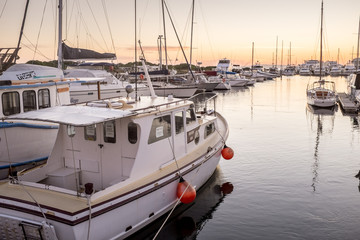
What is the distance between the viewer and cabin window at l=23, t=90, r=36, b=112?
1310 centimetres

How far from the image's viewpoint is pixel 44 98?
547 inches

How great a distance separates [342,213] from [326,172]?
4085 mm

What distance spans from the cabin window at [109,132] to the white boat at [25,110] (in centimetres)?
454

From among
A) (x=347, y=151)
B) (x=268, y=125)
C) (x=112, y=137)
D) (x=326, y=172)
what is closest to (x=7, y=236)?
(x=112, y=137)

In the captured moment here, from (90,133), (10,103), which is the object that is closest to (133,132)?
(90,133)

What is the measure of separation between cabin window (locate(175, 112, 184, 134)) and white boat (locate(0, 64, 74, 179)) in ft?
18.9

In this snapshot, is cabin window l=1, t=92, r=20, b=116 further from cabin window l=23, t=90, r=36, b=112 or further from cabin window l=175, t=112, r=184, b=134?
cabin window l=175, t=112, r=184, b=134

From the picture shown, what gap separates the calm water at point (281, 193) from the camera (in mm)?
9406

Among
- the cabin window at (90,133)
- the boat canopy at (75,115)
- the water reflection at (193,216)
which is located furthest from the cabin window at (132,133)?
the water reflection at (193,216)

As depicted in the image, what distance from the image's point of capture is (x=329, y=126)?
24.4 meters

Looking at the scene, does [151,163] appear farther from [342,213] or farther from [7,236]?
[342,213]

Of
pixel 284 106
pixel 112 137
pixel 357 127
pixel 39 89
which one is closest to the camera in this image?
pixel 112 137

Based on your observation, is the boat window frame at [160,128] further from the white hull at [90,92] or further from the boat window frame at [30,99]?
the white hull at [90,92]

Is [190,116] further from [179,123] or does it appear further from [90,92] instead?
[90,92]
